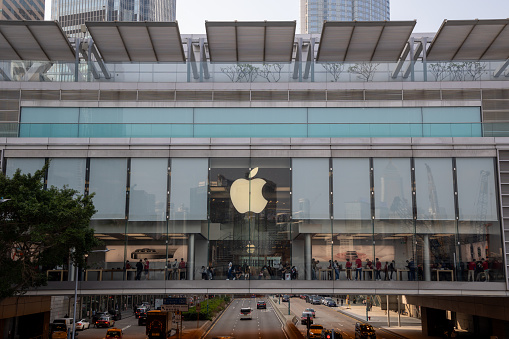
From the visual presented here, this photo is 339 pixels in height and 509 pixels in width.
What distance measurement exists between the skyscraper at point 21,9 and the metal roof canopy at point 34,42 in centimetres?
11431

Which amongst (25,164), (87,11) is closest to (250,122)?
(25,164)

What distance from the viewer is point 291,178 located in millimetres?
36688

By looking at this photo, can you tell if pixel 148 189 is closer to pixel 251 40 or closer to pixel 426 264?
pixel 251 40

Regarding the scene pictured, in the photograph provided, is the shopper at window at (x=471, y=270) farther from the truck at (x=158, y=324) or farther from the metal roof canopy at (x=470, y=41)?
the truck at (x=158, y=324)

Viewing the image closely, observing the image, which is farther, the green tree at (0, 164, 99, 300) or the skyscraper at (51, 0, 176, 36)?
the skyscraper at (51, 0, 176, 36)

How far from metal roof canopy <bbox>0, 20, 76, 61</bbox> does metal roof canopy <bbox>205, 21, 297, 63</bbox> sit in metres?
11.5

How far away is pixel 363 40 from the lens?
42688 millimetres

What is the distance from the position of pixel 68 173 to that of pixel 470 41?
31741 millimetres

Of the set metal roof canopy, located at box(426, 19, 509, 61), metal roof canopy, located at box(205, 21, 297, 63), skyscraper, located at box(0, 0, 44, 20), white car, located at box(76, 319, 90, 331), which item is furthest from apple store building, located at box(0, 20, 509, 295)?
skyscraper, located at box(0, 0, 44, 20)

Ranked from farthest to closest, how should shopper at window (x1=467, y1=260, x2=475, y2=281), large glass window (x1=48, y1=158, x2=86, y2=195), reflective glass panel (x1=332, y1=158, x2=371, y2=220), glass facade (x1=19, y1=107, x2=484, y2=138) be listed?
glass facade (x1=19, y1=107, x2=484, y2=138) < large glass window (x1=48, y1=158, x2=86, y2=195) < reflective glass panel (x1=332, y1=158, x2=371, y2=220) < shopper at window (x1=467, y1=260, x2=475, y2=281)

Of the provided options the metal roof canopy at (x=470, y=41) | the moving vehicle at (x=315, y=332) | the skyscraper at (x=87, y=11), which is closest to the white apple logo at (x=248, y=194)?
the metal roof canopy at (x=470, y=41)

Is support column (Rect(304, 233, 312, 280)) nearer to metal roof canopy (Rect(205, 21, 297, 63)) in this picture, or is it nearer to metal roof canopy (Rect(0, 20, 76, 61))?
metal roof canopy (Rect(205, 21, 297, 63))

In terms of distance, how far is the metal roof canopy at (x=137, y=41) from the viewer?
4175cm

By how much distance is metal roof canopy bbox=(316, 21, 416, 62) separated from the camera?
1630 inches
